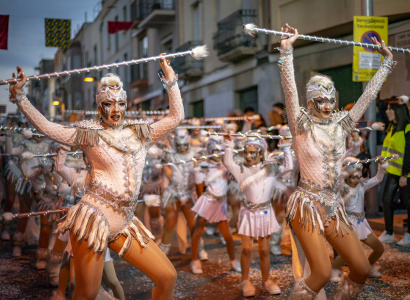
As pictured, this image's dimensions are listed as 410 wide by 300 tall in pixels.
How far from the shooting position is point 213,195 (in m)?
7.59

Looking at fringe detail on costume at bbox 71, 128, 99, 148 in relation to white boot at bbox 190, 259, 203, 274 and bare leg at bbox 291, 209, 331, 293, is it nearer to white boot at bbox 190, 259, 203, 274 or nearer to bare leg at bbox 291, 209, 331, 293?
bare leg at bbox 291, 209, 331, 293

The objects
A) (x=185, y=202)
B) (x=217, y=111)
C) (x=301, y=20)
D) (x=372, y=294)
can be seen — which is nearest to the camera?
(x=372, y=294)

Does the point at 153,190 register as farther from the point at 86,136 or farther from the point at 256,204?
the point at 86,136

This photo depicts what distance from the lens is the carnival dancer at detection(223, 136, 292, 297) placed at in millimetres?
6195

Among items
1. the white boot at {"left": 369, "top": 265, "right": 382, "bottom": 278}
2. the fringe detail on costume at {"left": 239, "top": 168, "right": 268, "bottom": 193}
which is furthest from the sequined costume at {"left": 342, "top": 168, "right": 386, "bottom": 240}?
the fringe detail on costume at {"left": 239, "top": 168, "right": 268, "bottom": 193}

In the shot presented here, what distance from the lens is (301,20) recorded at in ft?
43.6

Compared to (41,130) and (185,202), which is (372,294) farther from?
(41,130)

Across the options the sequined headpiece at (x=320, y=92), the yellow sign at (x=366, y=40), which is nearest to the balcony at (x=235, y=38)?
the yellow sign at (x=366, y=40)

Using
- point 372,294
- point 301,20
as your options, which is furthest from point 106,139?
point 301,20

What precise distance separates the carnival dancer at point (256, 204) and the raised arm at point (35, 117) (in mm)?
2835

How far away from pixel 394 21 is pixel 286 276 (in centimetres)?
658

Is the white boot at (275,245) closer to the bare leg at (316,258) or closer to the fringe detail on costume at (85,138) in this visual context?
the bare leg at (316,258)

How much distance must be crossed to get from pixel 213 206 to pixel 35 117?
392 cm

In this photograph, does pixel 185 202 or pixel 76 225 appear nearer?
pixel 76 225
